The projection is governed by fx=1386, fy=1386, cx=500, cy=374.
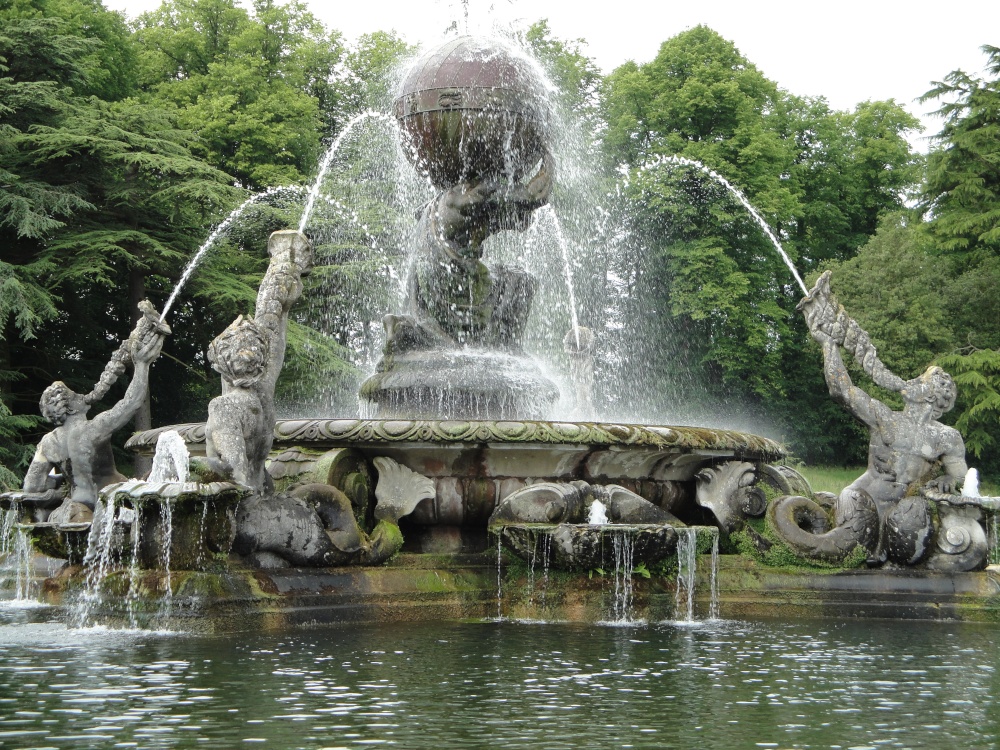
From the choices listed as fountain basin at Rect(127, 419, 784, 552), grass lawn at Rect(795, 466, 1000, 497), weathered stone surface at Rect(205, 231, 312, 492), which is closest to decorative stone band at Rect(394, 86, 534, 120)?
weathered stone surface at Rect(205, 231, 312, 492)

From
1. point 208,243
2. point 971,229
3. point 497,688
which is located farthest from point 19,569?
point 971,229

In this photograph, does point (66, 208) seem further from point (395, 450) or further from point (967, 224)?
point (967, 224)

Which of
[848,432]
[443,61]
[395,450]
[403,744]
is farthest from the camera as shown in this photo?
[848,432]

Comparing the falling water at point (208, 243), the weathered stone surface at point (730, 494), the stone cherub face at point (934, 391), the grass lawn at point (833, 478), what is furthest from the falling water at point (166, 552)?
the grass lawn at point (833, 478)

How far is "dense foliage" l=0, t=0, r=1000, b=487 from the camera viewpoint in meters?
25.7

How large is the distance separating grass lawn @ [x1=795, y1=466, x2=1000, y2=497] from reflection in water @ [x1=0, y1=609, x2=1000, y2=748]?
21653 millimetres

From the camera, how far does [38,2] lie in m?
28.7

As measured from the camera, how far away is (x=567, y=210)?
2972 cm

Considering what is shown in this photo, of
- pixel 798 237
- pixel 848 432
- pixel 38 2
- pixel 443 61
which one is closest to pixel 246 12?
pixel 38 2

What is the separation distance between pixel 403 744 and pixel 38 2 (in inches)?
1074

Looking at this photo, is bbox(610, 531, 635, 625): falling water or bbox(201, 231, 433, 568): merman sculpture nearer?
bbox(201, 231, 433, 568): merman sculpture

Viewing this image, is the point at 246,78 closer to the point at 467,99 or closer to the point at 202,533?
the point at 467,99

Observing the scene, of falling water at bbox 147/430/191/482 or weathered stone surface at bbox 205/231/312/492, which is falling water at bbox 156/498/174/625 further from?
weathered stone surface at bbox 205/231/312/492

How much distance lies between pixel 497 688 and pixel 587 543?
2.89 metres
